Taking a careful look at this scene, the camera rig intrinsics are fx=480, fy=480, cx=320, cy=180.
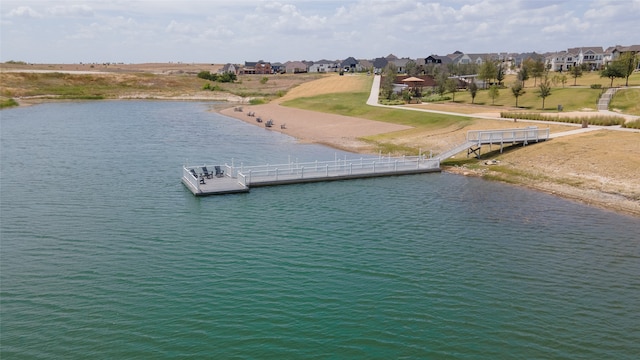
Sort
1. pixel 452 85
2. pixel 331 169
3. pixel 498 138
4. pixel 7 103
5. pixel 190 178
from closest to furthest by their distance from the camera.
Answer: pixel 190 178, pixel 331 169, pixel 498 138, pixel 452 85, pixel 7 103

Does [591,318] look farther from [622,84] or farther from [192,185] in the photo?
[622,84]

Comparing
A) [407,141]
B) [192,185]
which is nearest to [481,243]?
[192,185]

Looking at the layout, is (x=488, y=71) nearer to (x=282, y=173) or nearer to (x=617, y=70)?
(x=617, y=70)

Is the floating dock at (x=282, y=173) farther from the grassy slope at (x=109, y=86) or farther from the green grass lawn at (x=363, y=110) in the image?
the grassy slope at (x=109, y=86)

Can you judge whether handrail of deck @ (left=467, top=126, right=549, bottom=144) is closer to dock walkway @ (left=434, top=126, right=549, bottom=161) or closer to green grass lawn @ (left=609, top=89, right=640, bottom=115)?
dock walkway @ (left=434, top=126, right=549, bottom=161)

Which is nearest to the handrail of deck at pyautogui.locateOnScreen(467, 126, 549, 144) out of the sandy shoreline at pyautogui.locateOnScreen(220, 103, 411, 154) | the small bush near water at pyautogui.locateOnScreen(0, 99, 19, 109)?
the sandy shoreline at pyautogui.locateOnScreen(220, 103, 411, 154)

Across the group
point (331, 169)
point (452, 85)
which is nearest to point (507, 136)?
point (331, 169)
